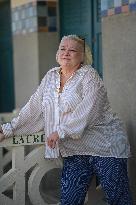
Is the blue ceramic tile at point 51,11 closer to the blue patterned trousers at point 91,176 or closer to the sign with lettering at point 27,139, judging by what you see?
the sign with lettering at point 27,139

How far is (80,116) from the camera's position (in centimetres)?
341

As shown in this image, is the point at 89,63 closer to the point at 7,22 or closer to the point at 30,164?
the point at 30,164

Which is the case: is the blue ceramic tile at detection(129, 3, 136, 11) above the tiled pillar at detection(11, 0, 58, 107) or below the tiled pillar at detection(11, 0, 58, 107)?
above

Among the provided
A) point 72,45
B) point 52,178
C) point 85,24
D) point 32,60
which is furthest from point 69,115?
point 32,60

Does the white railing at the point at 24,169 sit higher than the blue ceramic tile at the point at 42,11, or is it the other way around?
the blue ceramic tile at the point at 42,11

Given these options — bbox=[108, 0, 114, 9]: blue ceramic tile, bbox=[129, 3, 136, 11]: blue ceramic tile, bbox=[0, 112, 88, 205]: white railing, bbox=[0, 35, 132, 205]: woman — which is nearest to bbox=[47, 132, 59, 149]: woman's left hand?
bbox=[0, 35, 132, 205]: woman

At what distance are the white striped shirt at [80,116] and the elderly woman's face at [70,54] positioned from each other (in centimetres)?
7

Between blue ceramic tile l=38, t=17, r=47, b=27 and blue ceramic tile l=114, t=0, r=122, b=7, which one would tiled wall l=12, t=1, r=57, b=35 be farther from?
blue ceramic tile l=114, t=0, r=122, b=7

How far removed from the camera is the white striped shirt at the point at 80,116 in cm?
341

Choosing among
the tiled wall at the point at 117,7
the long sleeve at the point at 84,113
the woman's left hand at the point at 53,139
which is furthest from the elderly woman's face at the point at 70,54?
the tiled wall at the point at 117,7

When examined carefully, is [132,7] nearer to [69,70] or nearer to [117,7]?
[117,7]

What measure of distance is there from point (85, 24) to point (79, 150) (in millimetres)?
2578

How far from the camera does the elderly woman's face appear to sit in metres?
3.50

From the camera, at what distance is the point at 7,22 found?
7688mm
